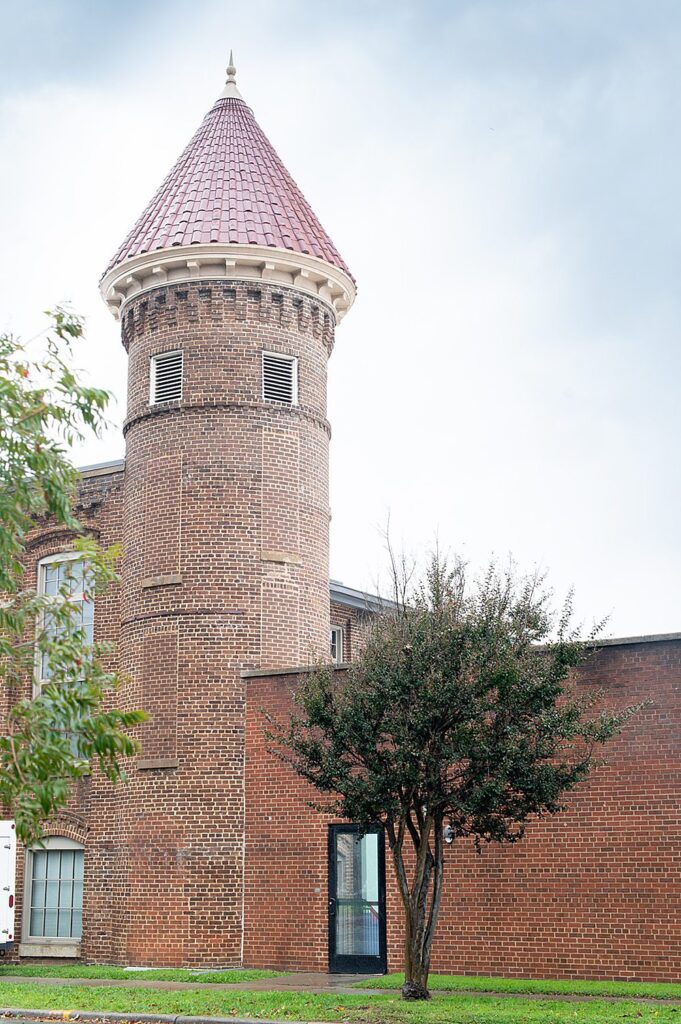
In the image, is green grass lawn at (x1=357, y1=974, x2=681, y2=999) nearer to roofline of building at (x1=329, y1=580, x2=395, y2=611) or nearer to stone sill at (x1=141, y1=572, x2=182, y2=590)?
stone sill at (x1=141, y1=572, x2=182, y2=590)

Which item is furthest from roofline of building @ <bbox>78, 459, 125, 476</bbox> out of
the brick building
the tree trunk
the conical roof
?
the tree trunk

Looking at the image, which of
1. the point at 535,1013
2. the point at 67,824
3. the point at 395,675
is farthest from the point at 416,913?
the point at 67,824

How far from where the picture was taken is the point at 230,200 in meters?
24.7

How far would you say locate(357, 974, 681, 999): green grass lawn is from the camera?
53.1ft

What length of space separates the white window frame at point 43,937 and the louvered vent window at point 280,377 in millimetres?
9324

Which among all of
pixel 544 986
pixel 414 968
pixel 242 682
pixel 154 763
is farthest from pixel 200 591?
pixel 544 986

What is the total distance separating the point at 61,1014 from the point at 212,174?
54.8 ft

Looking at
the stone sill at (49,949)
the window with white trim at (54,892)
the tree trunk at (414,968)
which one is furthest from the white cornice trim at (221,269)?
the tree trunk at (414,968)

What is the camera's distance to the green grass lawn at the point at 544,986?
53.1 ft

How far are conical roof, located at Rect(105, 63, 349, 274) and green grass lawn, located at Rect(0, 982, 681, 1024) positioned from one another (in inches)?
529

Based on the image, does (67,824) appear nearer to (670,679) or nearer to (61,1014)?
(61,1014)

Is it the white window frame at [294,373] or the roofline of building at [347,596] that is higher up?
the white window frame at [294,373]

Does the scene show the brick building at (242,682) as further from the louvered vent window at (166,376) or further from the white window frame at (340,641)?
the white window frame at (340,641)

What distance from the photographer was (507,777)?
49.6ft
